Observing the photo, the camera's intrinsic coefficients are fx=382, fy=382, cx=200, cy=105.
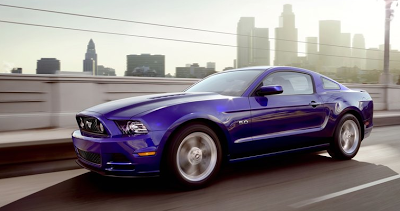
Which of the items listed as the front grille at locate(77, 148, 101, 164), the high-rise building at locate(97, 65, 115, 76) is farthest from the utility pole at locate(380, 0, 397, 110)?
the front grille at locate(77, 148, 101, 164)

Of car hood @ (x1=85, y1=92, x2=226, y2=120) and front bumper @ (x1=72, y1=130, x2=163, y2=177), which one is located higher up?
car hood @ (x1=85, y1=92, x2=226, y2=120)

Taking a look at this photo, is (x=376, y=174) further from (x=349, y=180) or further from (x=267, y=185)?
(x=267, y=185)

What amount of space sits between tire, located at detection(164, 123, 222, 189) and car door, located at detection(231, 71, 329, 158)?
423mm

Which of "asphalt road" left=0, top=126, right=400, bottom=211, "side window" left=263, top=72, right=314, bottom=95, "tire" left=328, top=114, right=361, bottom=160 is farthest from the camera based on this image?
"tire" left=328, top=114, right=361, bottom=160

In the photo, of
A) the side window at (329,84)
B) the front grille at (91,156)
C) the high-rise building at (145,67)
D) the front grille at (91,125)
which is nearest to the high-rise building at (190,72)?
the high-rise building at (145,67)

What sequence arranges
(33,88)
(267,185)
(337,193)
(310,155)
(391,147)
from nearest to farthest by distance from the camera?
(337,193)
(267,185)
(310,155)
(391,147)
(33,88)

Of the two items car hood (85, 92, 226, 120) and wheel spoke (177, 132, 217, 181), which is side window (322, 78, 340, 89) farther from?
wheel spoke (177, 132, 217, 181)

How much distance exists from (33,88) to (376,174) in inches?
288

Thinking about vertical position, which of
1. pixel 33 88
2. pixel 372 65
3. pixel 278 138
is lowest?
pixel 278 138

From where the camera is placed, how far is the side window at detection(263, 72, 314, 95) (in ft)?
16.8

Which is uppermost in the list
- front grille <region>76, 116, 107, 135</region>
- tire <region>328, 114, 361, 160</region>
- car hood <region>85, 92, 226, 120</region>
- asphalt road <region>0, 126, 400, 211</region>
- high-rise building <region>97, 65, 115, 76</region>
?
high-rise building <region>97, 65, 115, 76</region>

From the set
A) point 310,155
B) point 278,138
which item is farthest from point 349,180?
point 310,155

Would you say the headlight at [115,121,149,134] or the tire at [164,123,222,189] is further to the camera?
the tire at [164,123,222,189]

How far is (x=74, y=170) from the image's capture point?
17.6ft
